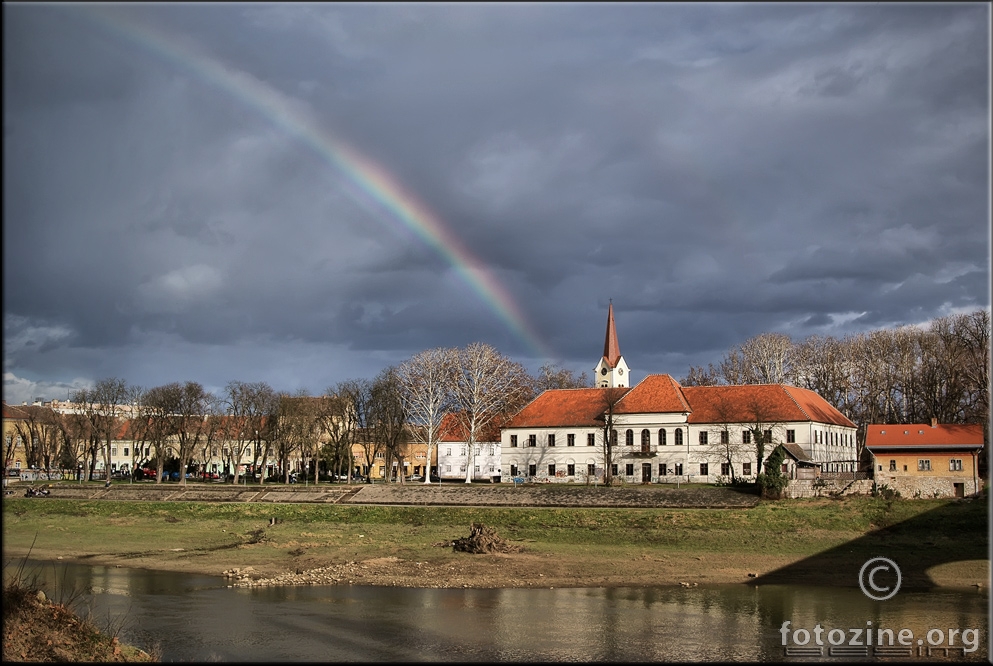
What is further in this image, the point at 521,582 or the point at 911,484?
the point at 911,484

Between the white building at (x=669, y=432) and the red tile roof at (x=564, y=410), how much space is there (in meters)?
0.10

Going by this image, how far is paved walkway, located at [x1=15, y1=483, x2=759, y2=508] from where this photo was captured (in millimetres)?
61250

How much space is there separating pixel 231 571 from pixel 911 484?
46.0 metres

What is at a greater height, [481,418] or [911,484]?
[481,418]

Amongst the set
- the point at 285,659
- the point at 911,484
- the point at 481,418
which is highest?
the point at 481,418

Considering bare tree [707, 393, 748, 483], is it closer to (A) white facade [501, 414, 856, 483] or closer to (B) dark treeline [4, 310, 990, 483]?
(A) white facade [501, 414, 856, 483]

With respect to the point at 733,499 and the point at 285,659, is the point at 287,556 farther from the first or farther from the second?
the point at 733,499

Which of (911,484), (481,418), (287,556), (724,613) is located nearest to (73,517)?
(287,556)

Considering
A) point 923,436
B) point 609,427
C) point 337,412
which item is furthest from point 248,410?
point 923,436

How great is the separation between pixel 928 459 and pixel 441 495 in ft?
117

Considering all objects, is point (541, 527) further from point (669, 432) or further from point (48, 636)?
point (48, 636)

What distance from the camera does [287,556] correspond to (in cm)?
4738

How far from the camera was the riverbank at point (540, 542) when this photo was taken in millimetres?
42500

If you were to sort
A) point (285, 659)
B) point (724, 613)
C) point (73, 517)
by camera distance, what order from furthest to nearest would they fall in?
point (73, 517)
point (724, 613)
point (285, 659)
